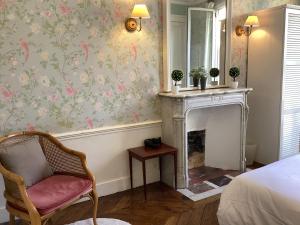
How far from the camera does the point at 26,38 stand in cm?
251

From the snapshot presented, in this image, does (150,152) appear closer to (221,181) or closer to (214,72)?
(221,181)

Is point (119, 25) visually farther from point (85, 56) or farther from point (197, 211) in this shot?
point (197, 211)

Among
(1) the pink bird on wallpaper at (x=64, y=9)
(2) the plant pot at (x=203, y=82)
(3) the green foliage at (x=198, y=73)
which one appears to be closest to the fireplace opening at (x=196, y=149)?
(2) the plant pot at (x=203, y=82)

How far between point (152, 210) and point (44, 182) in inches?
41.4

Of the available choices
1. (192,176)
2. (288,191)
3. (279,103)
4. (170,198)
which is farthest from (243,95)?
(288,191)

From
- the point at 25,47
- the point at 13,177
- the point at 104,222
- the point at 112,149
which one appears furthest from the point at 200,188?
the point at 25,47

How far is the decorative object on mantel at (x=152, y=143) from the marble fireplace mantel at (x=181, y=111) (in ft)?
0.44

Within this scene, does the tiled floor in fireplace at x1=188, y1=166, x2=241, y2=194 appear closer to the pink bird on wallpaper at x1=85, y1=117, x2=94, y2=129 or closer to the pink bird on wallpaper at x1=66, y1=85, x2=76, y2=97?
the pink bird on wallpaper at x1=85, y1=117, x2=94, y2=129

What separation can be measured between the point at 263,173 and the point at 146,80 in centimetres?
157

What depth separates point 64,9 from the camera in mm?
2635

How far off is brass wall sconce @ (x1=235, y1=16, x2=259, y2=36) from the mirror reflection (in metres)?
0.27

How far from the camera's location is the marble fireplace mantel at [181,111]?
119 inches

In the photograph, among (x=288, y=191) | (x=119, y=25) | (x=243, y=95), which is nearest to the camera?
(x=288, y=191)

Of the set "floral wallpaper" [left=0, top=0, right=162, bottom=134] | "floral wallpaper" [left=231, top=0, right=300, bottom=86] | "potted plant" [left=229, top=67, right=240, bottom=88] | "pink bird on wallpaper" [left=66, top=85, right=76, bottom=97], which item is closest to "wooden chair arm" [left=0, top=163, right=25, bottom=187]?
"floral wallpaper" [left=0, top=0, right=162, bottom=134]
